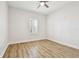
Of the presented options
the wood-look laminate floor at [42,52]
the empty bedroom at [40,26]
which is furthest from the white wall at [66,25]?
the wood-look laminate floor at [42,52]

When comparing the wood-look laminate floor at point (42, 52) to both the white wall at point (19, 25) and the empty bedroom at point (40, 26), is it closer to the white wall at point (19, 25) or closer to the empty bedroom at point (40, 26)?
the empty bedroom at point (40, 26)

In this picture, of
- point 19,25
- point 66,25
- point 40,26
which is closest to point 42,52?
point 66,25

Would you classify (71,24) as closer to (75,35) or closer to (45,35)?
(75,35)

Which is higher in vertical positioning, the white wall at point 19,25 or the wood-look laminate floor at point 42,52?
the white wall at point 19,25

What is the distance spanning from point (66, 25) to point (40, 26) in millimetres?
2506

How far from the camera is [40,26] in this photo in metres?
6.38

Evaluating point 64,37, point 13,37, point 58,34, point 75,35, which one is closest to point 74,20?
point 75,35

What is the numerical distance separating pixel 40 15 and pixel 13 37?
294 centimetres

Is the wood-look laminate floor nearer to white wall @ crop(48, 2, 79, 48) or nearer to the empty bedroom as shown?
the empty bedroom

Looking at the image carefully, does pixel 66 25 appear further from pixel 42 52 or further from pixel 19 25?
pixel 19 25

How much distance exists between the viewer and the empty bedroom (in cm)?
383

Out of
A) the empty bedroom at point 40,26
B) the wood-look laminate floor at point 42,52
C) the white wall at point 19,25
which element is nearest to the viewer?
the wood-look laminate floor at point 42,52

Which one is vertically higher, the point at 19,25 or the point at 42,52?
the point at 19,25

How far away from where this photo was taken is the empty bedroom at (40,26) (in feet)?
12.6
